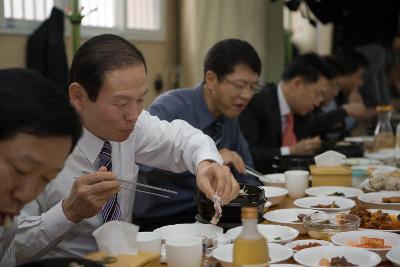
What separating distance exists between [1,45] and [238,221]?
6.88 ft

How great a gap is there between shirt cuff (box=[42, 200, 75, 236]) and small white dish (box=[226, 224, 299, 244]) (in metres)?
0.52

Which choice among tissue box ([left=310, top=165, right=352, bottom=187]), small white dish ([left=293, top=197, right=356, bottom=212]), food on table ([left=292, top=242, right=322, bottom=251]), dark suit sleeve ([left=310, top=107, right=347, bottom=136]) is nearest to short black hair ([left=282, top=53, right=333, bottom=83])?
dark suit sleeve ([left=310, top=107, right=347, bottom=136])

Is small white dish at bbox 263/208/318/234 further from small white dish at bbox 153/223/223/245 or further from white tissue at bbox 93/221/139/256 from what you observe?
white tissue at bbox 93/221/139/256

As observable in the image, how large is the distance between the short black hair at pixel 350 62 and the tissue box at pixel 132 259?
4694 millimetres

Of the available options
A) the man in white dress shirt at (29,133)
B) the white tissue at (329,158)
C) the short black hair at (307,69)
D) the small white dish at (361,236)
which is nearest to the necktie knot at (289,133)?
the short black hair at (307,69)

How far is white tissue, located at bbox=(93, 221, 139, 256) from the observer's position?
144cm

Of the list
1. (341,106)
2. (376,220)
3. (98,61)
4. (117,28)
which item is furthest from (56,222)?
(341,106)

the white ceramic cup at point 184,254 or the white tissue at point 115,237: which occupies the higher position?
the white tissue at point 115,237

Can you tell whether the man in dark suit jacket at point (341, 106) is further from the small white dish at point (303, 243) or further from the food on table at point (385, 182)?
the small white dish at point (303, 243)

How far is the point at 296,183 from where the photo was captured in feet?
8.23

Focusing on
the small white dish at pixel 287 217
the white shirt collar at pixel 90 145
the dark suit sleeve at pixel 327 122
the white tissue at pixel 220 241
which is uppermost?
the white shirt collar at pixel 90 145

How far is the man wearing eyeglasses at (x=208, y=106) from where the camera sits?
2.72 meters

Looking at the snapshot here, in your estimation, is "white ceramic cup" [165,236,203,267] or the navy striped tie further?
the navy striped tie

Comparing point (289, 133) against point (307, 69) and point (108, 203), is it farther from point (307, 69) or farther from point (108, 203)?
point (108, 203)
